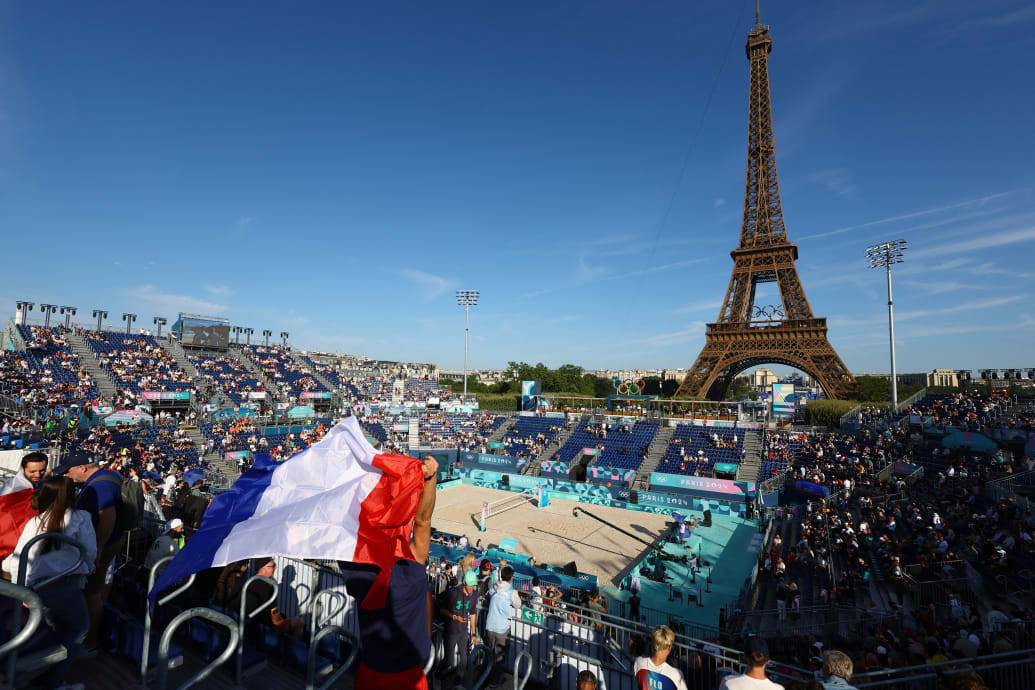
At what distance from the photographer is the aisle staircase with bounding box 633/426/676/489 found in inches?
1220

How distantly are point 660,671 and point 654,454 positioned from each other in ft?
101

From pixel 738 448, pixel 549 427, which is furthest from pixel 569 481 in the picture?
pixel 738 448

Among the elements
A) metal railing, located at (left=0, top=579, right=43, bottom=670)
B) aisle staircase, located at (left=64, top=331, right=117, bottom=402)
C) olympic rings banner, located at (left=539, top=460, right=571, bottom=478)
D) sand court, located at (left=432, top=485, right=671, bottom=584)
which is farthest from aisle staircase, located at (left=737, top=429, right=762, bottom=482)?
aisle staircase, located at (left=64, top=331, right=117, bottom=402)

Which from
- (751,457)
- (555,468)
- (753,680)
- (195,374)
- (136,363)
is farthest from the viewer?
(195,374)

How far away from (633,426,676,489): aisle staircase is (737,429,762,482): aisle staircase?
16.2 ft

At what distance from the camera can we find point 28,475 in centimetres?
475

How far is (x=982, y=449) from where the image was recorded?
72.5ft

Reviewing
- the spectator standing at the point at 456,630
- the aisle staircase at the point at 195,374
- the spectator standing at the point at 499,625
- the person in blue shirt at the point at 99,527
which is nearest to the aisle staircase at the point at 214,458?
the aisle staircase at the point at 195,374

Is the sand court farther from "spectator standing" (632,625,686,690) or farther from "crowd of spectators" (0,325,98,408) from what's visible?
"crowd of spectators" (0,325,98,408)

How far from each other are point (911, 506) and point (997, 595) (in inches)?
297

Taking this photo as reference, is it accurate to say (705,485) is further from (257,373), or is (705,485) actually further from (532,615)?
(257,373)

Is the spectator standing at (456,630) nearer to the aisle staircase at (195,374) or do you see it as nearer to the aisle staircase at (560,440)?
the aisle staircase at (560,440)

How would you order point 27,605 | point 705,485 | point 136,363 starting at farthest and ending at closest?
point 136,363, point 705,485, point 27,605

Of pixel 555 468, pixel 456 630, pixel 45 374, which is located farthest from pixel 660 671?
pixel 45 374
